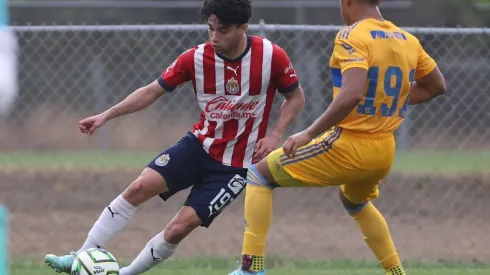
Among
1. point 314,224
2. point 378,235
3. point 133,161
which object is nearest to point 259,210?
point 378,235

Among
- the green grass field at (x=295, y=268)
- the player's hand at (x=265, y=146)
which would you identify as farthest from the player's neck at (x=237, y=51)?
the green grass field at (x=295, y=268)

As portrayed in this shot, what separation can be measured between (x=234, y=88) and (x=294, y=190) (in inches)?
155

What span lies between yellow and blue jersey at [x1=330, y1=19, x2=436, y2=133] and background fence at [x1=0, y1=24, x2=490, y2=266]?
8.03 feet

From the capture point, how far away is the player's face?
6.09 metres

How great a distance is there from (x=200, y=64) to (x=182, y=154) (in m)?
0.57

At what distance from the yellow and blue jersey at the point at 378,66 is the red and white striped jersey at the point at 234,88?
28.2 inches

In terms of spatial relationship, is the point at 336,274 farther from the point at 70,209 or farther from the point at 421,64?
the point at 70,209

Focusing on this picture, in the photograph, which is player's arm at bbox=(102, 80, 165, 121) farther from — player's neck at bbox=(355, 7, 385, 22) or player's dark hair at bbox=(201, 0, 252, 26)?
player's neck at bbox=(355, 7, 385, 22)

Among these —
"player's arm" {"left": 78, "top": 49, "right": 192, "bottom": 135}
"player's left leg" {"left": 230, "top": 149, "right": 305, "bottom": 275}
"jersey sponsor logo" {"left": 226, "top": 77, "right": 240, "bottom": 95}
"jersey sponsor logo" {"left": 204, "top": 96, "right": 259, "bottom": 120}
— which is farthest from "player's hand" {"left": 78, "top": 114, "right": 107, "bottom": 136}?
"player's left leg" {"left": 230, "top": 149, "right": 305, "bottom": 275}

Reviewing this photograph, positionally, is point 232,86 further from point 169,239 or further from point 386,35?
point 386,35

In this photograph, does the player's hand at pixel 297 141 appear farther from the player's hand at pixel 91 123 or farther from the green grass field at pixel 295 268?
the green grass field at pixel 295 268

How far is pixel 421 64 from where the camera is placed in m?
5.92

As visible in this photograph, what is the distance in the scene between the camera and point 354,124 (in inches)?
220

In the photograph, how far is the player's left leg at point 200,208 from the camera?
6176 millimetres
